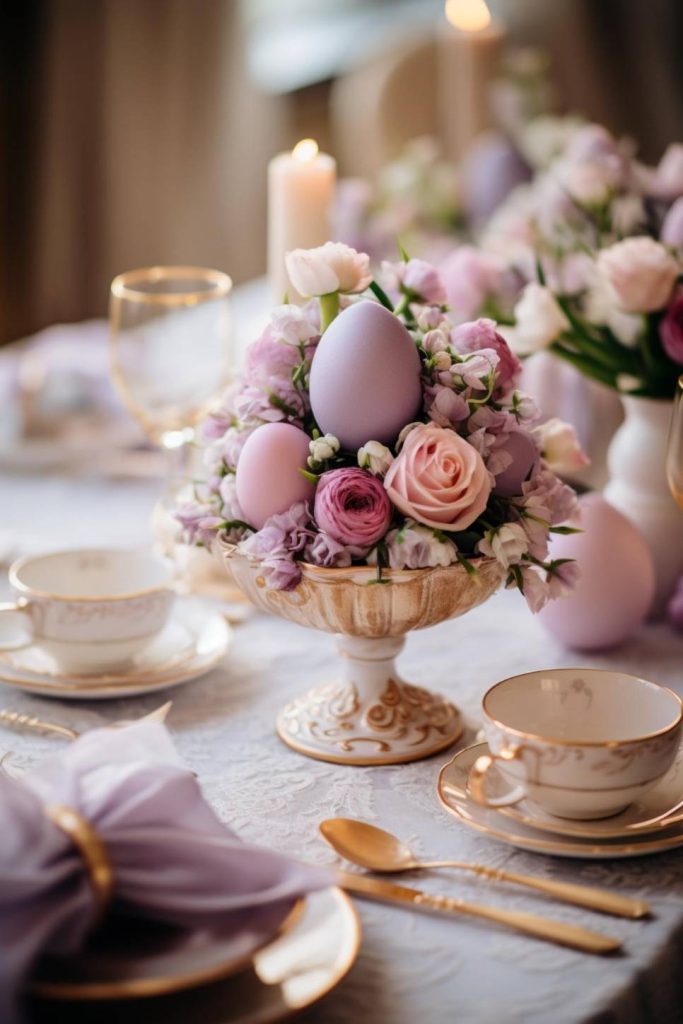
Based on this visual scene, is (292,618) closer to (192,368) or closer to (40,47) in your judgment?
(192,368)

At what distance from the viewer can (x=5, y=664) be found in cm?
106

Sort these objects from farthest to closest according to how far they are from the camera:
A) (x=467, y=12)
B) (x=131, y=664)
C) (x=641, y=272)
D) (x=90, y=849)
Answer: (x=467, y=12), (x=641, y=272), (x=131, y=664), (x=90, y=849)

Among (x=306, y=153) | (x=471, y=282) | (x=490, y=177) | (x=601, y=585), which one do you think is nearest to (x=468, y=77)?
(x=490, y=177)

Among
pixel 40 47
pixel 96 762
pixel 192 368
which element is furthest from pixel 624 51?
pixel 96 762

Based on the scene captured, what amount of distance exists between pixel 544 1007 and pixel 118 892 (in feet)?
0.74

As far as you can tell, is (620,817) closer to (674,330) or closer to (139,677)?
(139,677)

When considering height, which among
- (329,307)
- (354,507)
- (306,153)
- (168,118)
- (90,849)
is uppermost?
(168,118)

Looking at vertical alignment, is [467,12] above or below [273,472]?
above

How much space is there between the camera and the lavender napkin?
1.97 ft

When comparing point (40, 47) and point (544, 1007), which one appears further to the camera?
point (40, 47)

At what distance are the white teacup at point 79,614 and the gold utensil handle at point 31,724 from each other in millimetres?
66

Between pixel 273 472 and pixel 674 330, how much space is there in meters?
0.51

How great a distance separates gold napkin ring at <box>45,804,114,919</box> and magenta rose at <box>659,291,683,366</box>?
2.55 ft

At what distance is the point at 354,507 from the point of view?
856 mm
